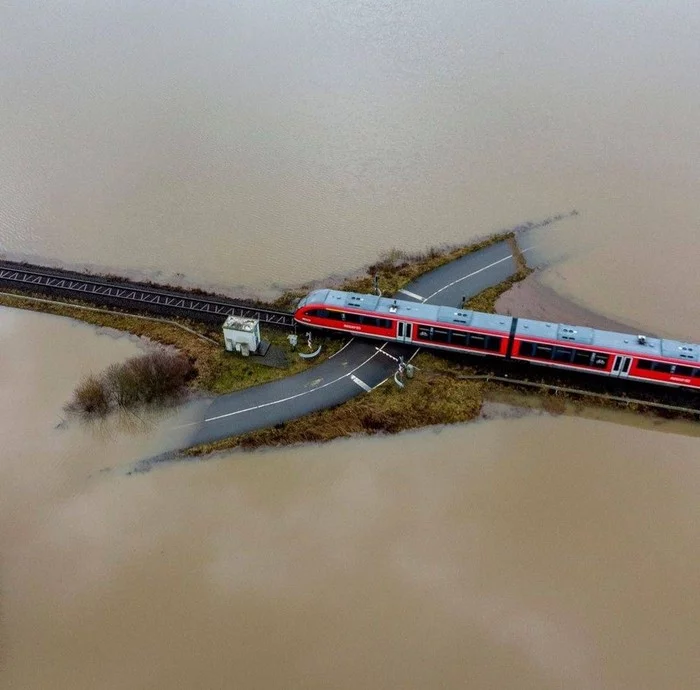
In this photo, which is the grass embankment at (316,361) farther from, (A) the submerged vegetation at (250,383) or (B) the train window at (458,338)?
(B) the train window at (458,338)

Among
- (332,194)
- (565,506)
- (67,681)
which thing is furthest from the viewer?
(332,194)

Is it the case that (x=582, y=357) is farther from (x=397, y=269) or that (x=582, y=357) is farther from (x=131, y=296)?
(x=131, y=296)

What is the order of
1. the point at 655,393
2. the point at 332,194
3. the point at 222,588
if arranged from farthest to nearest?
the point at 332,194 → the point at 655,393 → the point at 222,588

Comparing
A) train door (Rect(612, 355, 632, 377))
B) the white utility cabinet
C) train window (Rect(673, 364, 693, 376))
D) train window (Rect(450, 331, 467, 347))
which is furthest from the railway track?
train window (Rect(673, 364, 693, 376))

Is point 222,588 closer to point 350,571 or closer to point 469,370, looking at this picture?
point 350,571

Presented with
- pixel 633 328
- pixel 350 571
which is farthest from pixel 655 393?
pixel 350 571

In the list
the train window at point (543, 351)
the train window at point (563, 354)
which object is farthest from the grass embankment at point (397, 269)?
the train window at point (563, 354)

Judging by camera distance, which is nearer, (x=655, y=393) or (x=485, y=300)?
(x=655, y=393)

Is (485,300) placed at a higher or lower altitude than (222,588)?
higher
